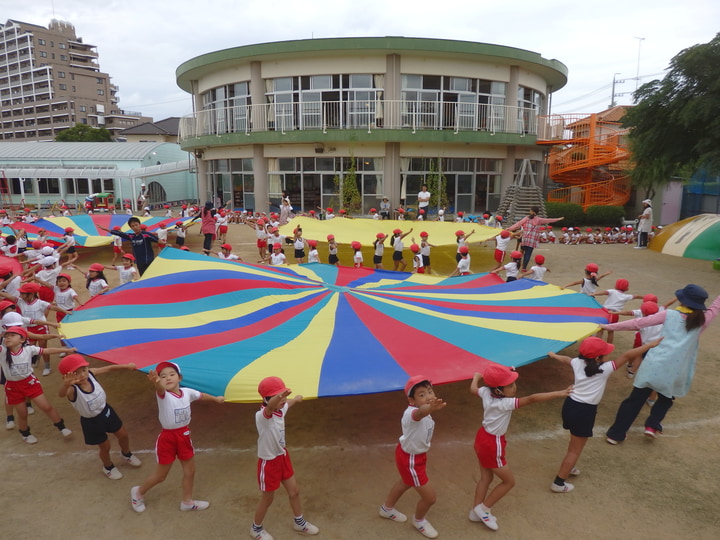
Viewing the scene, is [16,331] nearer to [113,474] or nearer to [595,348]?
[113,474]

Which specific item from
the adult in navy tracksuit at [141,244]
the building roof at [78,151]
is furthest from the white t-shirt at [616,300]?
the building roof at [78,151]

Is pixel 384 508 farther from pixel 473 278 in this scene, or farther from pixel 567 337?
pixel 473 278

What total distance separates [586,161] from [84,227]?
1854 cm

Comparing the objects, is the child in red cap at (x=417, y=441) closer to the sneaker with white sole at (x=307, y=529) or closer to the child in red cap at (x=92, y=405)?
the sneaker with white sole at (x=307, y=529)

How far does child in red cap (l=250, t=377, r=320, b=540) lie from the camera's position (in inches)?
127

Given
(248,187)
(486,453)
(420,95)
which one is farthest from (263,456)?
(248,187)

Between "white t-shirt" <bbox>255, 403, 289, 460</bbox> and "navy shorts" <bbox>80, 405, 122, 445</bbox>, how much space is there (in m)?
1.51

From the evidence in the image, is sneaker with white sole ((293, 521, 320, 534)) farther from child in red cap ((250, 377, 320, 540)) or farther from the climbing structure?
the climbing structure

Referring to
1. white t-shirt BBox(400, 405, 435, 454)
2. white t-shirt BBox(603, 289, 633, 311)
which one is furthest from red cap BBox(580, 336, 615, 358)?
white t-shirt BBox(603, 289, 633, 311)

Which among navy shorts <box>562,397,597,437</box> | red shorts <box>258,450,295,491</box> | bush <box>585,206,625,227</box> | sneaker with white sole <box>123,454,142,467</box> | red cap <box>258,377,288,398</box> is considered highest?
bush <box>585,206,625,227</box>

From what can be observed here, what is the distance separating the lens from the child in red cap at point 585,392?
3.65 meters

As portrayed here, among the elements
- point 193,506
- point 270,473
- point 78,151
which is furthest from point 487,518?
point 78,151

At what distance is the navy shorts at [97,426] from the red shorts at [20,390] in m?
1.07

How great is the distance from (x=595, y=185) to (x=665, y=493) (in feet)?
62.6
